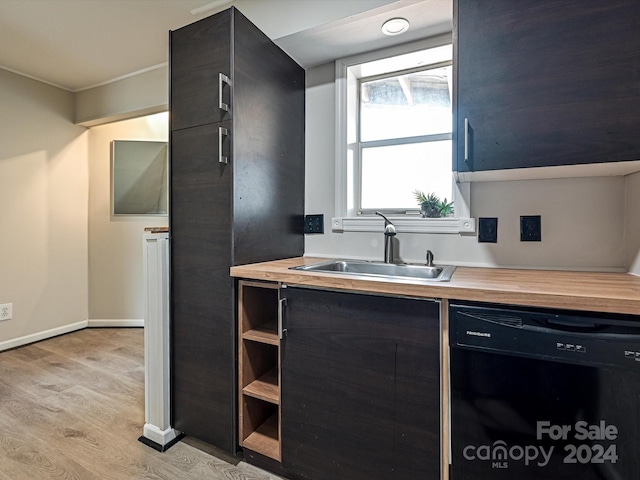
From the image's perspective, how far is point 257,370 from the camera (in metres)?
1.64

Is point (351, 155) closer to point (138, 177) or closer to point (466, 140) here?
point (466, 140)

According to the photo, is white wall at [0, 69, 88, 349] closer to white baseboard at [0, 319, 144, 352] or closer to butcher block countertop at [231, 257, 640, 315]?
white baseboard at [0, 319, 144, 352]

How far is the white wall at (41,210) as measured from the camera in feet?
9.48

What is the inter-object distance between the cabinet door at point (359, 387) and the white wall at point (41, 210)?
296cm

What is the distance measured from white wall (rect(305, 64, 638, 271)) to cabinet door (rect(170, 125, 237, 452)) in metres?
0.76

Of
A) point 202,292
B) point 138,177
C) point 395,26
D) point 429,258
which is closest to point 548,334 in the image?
point 429,258

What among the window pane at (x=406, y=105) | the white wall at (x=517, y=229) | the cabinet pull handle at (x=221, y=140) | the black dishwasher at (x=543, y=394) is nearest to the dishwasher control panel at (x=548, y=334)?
the black dishwasher at (x=543, y=394)

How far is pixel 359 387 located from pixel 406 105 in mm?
1643

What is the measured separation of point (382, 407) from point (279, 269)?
674 mm

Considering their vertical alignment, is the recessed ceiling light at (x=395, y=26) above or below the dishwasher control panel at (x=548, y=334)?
above

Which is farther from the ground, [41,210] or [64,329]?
[41,210]

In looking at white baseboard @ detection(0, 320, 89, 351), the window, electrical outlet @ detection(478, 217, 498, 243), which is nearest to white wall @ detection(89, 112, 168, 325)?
white baseboard @ detection(0, 320, 89, 351)

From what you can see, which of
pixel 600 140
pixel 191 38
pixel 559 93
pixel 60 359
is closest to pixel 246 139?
pixel 191 38

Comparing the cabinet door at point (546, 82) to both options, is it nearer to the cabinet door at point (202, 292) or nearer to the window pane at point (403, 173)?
the window pane at point (403, 173)
